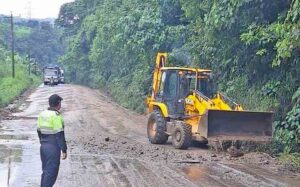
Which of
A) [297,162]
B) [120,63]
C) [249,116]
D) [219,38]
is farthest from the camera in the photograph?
[120,63]

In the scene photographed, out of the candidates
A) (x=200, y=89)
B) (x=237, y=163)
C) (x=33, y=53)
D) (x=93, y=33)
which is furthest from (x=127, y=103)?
(x=33, y=53)

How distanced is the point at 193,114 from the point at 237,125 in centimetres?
147

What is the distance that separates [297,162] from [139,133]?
8.31 metres

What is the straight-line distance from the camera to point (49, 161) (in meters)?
8.44

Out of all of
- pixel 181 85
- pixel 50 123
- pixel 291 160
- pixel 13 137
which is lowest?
pixel 13 137

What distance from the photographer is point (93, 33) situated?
6184cm

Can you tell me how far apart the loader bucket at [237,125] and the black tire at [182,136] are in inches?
15.5

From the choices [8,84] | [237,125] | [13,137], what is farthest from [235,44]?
[8,84]

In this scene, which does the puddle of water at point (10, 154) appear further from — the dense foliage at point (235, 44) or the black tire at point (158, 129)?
the dense foliage at point (235, 44)

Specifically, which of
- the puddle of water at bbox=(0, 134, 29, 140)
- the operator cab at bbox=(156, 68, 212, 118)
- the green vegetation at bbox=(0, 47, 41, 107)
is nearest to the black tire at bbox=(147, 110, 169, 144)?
the operator cab at bbox=(156, 68, 212, 118)

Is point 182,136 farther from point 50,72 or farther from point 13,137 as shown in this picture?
point 50,72

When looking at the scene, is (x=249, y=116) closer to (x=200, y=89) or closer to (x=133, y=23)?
(x=200, y=89)

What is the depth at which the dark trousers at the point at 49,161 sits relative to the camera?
8438 mm

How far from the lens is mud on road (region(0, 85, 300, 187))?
10422 millimetres
